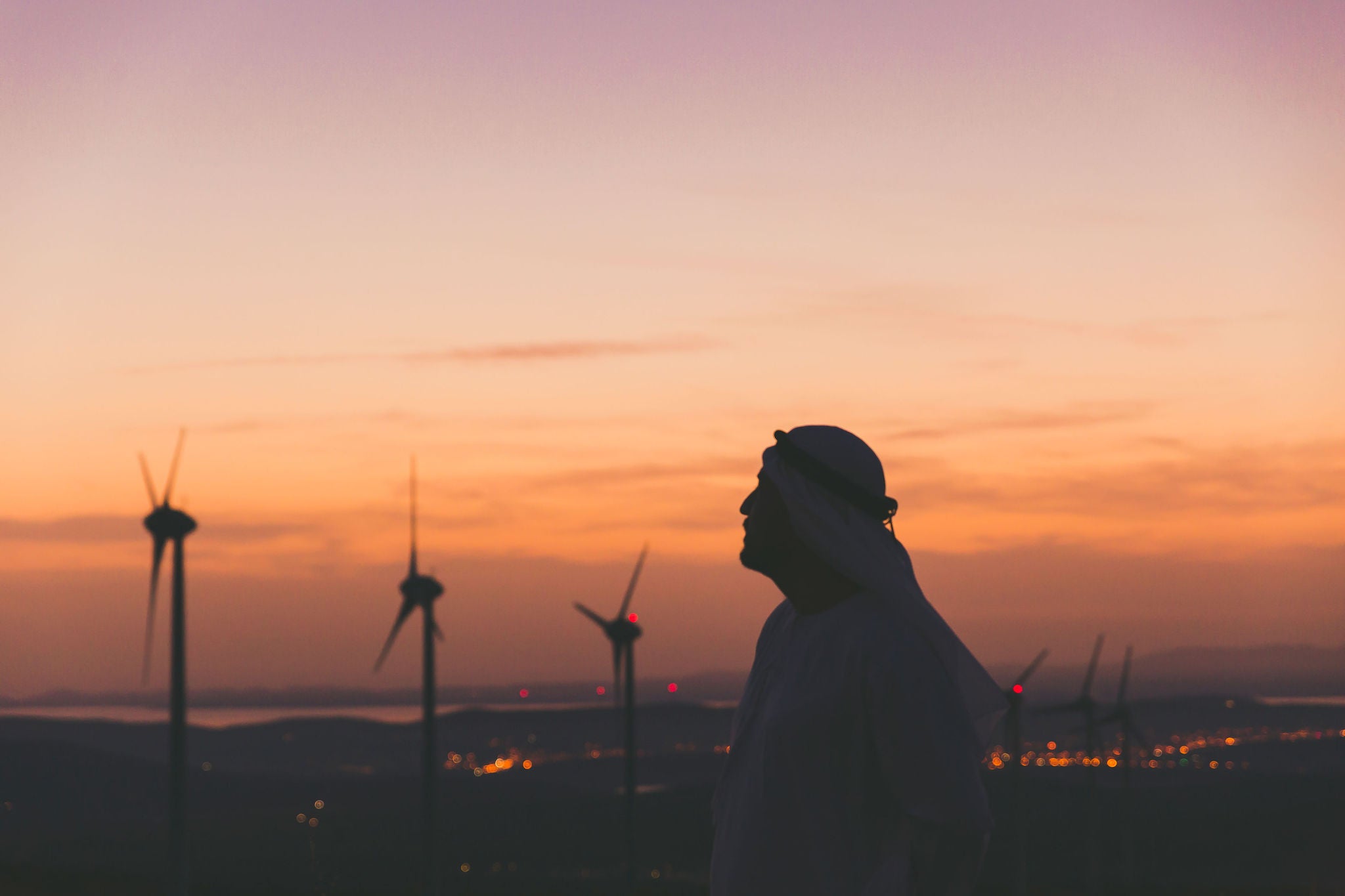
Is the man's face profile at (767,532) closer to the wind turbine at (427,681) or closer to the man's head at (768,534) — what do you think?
the man's head at (768,534)

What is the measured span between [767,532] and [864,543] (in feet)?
1.28

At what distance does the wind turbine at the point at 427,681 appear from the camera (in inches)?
2247

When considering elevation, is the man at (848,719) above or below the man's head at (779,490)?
below

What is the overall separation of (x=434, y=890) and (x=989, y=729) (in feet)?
202

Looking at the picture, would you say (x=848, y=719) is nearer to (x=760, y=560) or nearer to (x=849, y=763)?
(x=849, y=763)

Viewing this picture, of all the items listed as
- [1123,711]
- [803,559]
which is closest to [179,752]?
[803,559]

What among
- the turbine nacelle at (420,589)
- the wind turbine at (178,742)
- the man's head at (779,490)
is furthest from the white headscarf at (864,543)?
the turbine nacelle at (420,589)

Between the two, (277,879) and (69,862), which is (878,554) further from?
(69,862)

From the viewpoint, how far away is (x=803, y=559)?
19.2 ft

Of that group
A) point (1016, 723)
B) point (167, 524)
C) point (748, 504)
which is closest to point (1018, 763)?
point (1016, 723)

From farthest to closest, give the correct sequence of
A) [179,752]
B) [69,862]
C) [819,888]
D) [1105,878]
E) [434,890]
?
[69,862]
[1105,878]
[434,890]
[179,752]
[819,888]

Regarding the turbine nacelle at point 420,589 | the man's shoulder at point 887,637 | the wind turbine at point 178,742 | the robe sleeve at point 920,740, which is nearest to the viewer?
the robe sleeve at point 920,740

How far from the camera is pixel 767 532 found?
5879 millimetres

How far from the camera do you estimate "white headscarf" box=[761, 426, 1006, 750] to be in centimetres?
553
